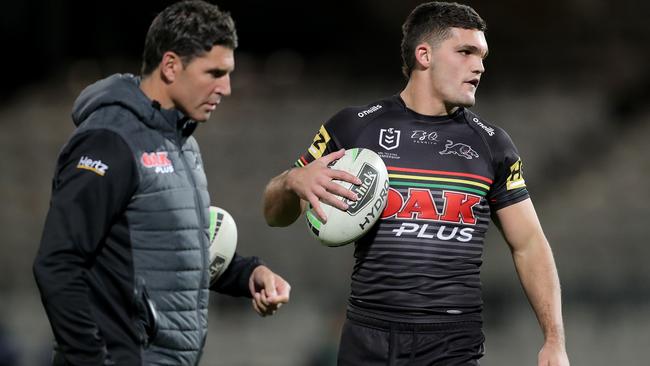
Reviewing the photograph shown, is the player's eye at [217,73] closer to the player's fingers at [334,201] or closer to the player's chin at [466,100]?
the player's fingers at [334,201]

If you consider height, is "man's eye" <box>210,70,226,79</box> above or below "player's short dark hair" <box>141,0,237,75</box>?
below

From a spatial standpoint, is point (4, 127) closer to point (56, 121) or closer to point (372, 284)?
point (56, 121)

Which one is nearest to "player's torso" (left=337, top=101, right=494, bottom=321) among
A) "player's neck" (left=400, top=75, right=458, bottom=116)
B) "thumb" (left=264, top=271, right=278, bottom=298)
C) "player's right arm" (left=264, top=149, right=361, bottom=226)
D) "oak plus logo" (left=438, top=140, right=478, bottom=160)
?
"oak plus logo" (left=438, top=140, right=478, bottom=160)

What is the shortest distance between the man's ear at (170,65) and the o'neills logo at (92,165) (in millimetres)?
412

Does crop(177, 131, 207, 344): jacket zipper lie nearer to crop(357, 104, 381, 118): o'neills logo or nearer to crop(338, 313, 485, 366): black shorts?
crop(338, 313, 485, 366): black shorts

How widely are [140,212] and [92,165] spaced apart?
221mm

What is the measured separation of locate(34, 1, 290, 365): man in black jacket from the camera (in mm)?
2838

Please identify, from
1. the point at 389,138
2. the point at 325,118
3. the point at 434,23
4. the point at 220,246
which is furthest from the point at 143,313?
the point at 325,118

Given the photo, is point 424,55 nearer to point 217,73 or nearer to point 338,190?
point 338,190

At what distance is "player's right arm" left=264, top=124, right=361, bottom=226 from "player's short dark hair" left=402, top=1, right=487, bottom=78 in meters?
0.44

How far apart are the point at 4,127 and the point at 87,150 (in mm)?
7914

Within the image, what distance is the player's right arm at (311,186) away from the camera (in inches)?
136

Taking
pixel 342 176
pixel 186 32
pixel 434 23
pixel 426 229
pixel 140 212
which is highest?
pixel 434 23

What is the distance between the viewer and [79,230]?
2.85 m
